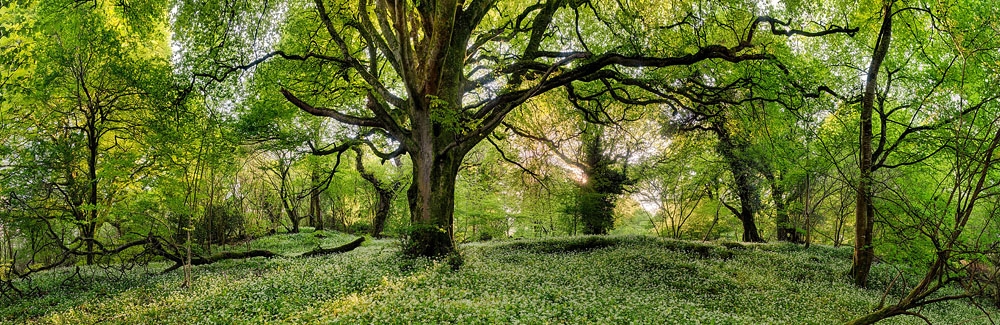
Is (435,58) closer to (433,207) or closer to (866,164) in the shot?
(433,207)

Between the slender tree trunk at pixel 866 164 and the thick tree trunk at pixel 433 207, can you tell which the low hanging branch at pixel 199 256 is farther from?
the slender tree trunk at pixel 866 164

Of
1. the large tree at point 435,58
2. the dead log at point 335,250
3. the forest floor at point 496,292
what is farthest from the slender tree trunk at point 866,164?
the dead log at point 335,250

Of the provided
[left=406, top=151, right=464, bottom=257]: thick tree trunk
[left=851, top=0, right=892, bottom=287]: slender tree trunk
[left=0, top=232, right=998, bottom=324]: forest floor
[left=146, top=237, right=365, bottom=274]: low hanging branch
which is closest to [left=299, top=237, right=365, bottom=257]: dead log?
[left=146, top=237, right=365, bottom=274]: low hanging branch

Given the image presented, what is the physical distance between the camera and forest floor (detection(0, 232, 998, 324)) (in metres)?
8.15

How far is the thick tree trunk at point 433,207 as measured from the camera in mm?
13125

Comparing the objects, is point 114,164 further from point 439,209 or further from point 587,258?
point 587,258

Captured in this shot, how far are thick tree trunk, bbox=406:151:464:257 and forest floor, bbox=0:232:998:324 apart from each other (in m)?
0.80

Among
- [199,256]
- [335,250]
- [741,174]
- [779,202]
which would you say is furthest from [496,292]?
[779,202]

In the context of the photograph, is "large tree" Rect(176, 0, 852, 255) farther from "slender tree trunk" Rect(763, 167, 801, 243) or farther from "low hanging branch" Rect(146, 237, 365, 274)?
"slender tree trunk" Rect(763, 167, 801, 243)

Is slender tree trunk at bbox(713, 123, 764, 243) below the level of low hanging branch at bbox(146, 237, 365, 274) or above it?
above

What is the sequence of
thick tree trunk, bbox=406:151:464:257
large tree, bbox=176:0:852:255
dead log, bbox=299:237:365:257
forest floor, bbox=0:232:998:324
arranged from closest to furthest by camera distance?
forest floor, bbox=0:232:998:324 → large tree, bbox=176:0:852:255 → thick tree trunk, bbox=406:151:464:257 → dead log, bbox=299:237:365:257

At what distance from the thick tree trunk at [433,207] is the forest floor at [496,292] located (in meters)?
0.80

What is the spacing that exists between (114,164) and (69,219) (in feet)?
Answer: 7.39

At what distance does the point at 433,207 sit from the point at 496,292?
4.19 m
